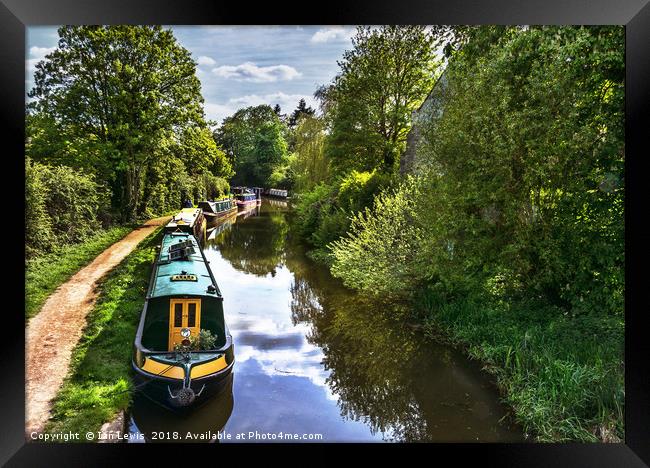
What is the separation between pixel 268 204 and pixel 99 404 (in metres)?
6.86

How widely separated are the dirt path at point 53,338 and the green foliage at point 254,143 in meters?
2.24

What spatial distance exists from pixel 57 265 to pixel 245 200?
4291 mm

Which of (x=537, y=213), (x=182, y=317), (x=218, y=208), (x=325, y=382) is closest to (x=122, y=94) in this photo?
(x=182, y=317)

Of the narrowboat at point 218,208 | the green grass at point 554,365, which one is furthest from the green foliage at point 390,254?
the narrowboat at point 218,208

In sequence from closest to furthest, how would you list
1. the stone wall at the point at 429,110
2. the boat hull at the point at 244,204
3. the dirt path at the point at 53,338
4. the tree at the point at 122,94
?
1. the dirt path at the point at 53,338
2. the tree at the point at 122,94
3. the stone wall at the point at 429,110
4. the boat hull at the point at 244,204

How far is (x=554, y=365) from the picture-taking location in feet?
14.2

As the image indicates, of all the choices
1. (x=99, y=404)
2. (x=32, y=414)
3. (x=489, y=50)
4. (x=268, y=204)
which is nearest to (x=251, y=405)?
(x=99, y=404)

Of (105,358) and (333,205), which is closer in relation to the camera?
(105,358)

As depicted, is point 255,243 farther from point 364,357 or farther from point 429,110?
point 429,110

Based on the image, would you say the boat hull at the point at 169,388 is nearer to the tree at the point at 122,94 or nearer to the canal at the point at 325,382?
the canal at the point at 325,382

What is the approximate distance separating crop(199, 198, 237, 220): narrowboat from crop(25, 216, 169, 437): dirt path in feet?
8.72

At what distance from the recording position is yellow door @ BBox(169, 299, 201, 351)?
4.60 meters

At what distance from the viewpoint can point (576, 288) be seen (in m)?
4.82

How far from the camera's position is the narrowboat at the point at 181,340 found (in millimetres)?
4086
